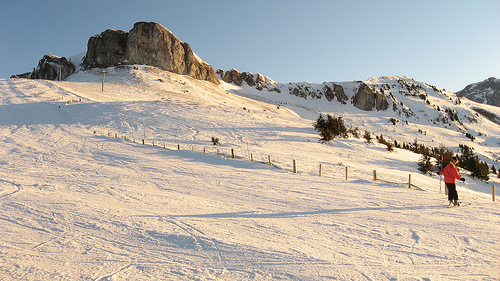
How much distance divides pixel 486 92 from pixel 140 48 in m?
230

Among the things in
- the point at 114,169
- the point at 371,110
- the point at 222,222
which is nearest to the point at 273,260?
the point at 222,222

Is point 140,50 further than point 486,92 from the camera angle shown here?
No

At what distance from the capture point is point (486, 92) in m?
174

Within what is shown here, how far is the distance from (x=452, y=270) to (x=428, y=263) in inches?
12.8

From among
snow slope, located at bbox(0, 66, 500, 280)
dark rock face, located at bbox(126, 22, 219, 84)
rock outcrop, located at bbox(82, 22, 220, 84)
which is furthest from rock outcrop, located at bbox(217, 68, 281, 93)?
snow slope, located at bbox(0, 66, 500, 280)

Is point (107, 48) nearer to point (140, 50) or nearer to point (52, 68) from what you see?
point (140, 50)

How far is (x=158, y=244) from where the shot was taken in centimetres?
476

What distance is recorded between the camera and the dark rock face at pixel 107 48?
219 ft

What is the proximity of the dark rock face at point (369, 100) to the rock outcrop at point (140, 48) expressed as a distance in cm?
5896

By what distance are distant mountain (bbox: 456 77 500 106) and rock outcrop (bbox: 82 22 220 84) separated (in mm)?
180639

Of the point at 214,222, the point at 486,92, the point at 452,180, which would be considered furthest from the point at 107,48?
the point at 486,92

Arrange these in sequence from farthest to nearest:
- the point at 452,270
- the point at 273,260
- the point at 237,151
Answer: the point at 237,151 < the point at 273,260 < the point at 452,270

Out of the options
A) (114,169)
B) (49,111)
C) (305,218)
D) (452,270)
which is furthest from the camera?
(49,111)

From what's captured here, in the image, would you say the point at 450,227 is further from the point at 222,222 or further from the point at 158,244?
the point at 158,244
